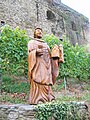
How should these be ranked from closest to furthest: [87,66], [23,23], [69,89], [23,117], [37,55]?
[23,117]
[37,55]
[69,89]
[87,66]
[23,23]

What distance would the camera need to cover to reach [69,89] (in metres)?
12.9

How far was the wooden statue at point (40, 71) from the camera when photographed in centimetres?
643

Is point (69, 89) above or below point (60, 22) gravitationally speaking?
below

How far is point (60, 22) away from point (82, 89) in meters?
10.2

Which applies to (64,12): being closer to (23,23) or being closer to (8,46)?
(23,23)

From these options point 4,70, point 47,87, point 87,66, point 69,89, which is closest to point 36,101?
point 47,87

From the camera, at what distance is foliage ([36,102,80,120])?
617 centimetres

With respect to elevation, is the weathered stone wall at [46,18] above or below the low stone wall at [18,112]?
above

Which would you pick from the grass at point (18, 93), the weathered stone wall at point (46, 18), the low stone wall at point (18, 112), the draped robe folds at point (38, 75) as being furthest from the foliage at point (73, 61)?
the low stone wall at point (18, 112)

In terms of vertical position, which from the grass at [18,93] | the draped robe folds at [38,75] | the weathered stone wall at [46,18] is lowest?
the grass at [18,93]

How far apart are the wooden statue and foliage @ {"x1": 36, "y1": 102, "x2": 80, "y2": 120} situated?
9.9 inches

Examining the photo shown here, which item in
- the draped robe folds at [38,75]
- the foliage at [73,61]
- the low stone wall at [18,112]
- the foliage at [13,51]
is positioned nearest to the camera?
the low stone wall at [18,112]

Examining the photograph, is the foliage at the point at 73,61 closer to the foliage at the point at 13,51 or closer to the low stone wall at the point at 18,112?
the foliage at the point at 13,51

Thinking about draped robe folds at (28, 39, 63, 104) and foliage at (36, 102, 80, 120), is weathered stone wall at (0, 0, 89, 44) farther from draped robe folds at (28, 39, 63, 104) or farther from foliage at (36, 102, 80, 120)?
foliage at (36, 102, 80, 120)
